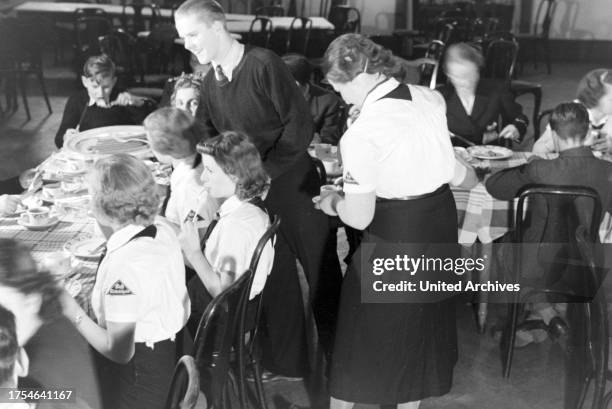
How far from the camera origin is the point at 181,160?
2.66m

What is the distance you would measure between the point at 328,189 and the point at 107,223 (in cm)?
81

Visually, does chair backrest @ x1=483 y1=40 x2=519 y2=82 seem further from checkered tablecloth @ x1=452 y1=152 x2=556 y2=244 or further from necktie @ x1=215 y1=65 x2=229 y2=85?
necktie @ x1=215 y1=65 x2=229 y2=85

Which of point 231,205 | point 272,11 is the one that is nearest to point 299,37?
point 272,11

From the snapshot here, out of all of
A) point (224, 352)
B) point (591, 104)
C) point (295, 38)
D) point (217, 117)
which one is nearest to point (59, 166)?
point (217, 117)

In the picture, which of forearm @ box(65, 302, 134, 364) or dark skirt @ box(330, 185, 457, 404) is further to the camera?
dark skirt @ box(330, 185, 457, 404)

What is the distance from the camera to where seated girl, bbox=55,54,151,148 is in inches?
142

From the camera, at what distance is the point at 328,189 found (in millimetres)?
2430

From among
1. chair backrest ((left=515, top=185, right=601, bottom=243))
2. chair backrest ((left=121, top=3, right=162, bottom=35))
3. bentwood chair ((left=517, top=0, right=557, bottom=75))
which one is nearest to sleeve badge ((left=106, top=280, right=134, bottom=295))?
chair backrest ((left=515, top=185, right=601, bottom=243))

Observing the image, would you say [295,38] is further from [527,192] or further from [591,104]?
[527,192]

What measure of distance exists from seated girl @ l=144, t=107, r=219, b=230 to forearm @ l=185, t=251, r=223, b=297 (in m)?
0.51

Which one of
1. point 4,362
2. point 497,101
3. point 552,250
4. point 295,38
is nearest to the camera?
point 4,362

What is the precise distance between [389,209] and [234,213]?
453 millimetres

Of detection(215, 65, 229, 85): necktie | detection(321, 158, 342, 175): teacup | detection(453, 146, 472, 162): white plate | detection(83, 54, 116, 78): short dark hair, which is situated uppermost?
detection(215, 65, 229, 85): necktie

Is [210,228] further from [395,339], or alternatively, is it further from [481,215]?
[481,215]
